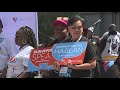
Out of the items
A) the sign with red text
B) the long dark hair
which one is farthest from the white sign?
the sign with red text

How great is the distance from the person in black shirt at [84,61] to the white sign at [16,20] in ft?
1.97

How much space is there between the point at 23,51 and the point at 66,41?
2.32 feet

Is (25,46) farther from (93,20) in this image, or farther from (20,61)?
(93,20)

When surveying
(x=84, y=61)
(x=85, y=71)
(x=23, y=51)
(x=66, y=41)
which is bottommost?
(x=85, y=71)

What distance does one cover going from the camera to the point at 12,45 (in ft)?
13.8

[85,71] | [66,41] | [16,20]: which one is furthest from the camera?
[16,20]

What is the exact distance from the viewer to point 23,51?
4.16 m

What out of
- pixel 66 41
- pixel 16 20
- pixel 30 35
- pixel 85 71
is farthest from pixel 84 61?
pixel 16 20

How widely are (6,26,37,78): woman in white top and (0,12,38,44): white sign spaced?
0.08 metres

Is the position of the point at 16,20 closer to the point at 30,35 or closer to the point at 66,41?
the point at 30,35

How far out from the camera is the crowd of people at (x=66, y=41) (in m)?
4.00
